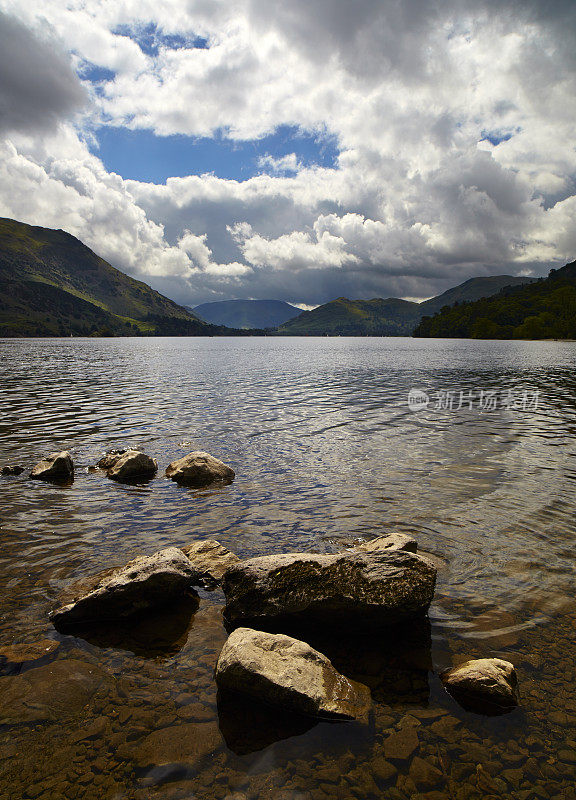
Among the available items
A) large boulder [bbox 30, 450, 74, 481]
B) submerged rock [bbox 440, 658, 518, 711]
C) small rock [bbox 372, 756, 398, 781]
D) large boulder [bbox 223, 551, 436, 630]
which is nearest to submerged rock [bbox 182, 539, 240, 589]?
large boulder [bbox 223, 551, 436, 630]

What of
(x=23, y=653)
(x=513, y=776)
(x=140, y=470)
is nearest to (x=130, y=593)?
(x=23, y=653)

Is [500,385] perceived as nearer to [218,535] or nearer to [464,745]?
[218,535]

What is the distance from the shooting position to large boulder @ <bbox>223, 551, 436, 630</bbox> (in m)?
9.18

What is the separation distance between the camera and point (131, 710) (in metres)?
7.14

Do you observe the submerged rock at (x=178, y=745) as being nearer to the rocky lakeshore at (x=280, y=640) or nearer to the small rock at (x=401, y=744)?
the rocky lakeshore at (x=280, y=640)

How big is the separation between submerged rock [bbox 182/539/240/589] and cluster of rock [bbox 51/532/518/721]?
50 cm

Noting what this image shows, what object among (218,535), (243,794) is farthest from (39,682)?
(218,535)

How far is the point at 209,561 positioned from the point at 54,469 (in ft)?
37.4

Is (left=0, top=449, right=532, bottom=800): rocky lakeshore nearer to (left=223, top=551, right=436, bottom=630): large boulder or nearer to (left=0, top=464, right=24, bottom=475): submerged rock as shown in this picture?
(left=223, top=551, right=436, bottom=630): large boulder

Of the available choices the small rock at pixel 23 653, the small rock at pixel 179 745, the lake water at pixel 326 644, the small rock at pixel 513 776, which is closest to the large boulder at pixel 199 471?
the lake water at pixel 326 644

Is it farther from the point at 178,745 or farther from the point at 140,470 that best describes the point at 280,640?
the point at 140,470

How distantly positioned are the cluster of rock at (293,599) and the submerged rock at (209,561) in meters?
0.50

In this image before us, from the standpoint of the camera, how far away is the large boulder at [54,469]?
19.2 m

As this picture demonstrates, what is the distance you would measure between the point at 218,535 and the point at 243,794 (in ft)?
27.4
